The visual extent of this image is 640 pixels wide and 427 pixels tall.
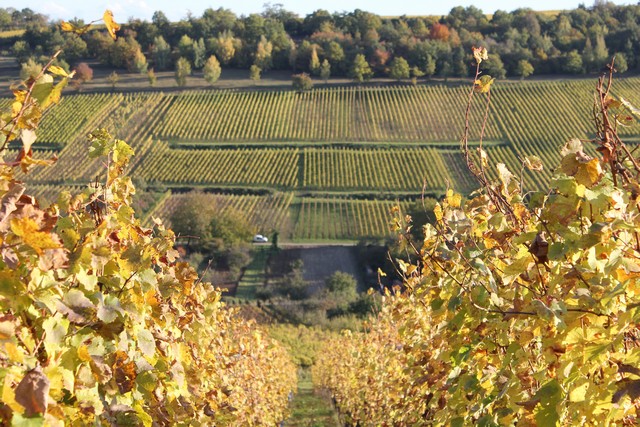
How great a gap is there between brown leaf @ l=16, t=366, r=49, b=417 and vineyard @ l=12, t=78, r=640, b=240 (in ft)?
113

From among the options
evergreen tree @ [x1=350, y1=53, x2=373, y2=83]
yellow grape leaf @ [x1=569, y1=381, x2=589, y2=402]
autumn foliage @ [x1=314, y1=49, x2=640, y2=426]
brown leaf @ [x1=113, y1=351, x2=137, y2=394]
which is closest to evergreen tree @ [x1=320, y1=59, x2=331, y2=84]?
evergreen tree @ [x1=350, y1=53, x2=373, y2=83]

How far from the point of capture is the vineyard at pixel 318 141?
42.4m

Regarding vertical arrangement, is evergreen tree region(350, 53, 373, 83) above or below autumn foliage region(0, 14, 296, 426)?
below

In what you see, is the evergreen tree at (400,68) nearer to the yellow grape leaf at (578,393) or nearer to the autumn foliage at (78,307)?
the autumn foliage at (78,307)

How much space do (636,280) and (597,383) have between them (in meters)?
0.37

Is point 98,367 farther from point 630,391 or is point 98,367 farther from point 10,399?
A: point 630,391

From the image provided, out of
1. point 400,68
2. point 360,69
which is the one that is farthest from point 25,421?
point 400,68

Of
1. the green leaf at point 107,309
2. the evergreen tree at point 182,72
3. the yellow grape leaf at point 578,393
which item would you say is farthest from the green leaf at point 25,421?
the evergreen tree at point 182,72

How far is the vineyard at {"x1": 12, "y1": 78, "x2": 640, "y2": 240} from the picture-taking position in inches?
1668

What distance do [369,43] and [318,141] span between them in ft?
68.6

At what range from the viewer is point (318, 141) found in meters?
52.7

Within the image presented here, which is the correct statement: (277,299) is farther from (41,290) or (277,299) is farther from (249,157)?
(41,290)

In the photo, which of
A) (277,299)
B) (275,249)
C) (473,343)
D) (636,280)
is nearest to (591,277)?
(636,280)

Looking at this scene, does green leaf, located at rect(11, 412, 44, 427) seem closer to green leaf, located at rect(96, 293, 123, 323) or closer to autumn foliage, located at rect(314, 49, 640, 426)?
green leaf, located at rect(96, 293, 123, 323)
